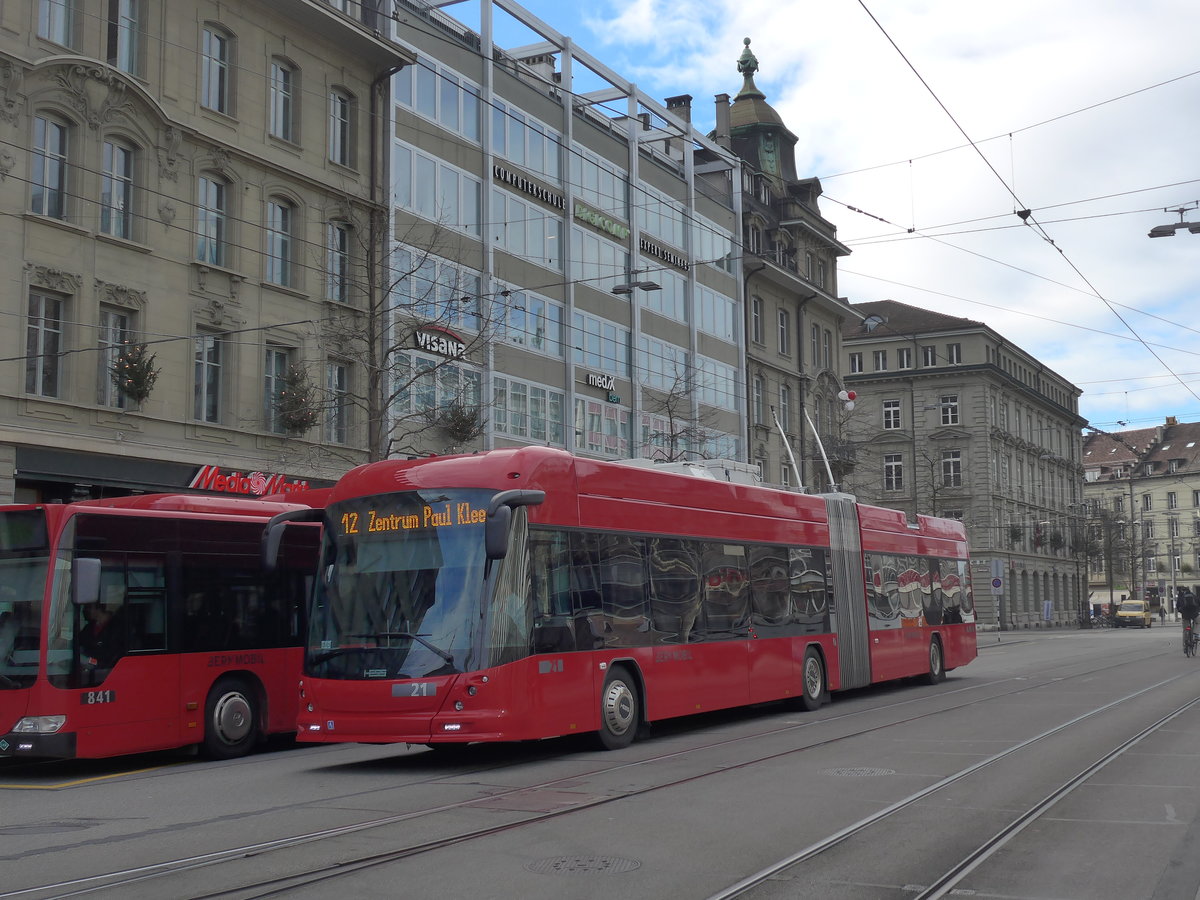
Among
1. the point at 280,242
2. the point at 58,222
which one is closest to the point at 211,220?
the point at 280,242

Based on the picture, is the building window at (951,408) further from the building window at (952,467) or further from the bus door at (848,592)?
the bus door at (848,592)

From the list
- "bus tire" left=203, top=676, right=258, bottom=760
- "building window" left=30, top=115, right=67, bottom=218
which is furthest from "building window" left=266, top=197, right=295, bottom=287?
"bus tire" left=203, top=676, right=258, bottom=760

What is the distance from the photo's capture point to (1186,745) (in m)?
→ 14.3

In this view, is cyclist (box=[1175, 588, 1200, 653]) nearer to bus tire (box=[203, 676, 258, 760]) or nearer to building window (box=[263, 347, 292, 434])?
building window (box=[263, 347, 292, 434])

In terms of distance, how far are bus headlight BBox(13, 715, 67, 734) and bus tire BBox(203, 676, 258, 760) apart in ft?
7.12

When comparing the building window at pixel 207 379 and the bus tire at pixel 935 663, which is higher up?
the building window at pixel 207 379

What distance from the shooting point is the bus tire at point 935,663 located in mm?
25281

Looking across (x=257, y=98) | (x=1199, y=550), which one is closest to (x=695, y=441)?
(x=257, y=98)

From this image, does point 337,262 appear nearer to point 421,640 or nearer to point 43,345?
point 43,345

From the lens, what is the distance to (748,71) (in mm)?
60500

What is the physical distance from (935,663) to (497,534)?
1560 centimetres

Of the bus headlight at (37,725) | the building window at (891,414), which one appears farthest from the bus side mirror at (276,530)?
the building window at (891,414)

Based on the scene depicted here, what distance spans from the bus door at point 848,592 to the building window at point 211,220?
1318cm

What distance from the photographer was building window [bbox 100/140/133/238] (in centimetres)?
2419
